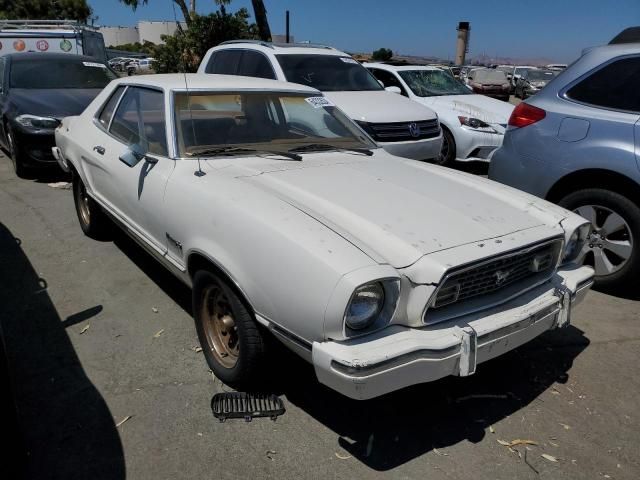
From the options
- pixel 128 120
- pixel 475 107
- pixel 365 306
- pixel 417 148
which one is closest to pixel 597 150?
pixel 365 306

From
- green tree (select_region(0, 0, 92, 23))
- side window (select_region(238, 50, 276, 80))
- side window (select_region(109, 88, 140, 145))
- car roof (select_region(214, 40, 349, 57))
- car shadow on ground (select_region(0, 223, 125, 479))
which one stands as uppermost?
green tree (select_region(0, 0, 92, 23))

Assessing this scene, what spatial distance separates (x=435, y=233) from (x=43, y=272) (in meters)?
3.35

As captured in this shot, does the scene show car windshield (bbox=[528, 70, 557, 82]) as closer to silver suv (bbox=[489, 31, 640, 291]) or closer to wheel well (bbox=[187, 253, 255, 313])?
silver suv (bbox=[489, 31, 640, 291])

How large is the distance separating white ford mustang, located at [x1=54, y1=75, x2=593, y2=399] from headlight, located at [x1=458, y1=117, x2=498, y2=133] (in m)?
4.55

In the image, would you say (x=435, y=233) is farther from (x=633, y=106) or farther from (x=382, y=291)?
(x=633, y=106)

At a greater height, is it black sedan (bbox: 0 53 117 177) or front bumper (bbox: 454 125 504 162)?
black sedan (bbox: 0 53 117 177)

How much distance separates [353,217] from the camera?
2570mm

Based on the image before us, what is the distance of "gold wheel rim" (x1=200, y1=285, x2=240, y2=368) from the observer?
2852mm

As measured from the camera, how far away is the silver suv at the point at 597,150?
3959 mm

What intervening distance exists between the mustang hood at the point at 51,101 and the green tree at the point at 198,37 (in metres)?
9.31

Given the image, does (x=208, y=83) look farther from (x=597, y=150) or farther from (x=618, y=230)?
(x=618, y=230)

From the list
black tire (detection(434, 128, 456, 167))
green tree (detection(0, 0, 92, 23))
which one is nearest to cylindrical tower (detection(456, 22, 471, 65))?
black tire (detection(434, 128, 456, 167))

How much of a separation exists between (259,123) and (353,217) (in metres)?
1.40

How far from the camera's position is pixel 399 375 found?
219cm
